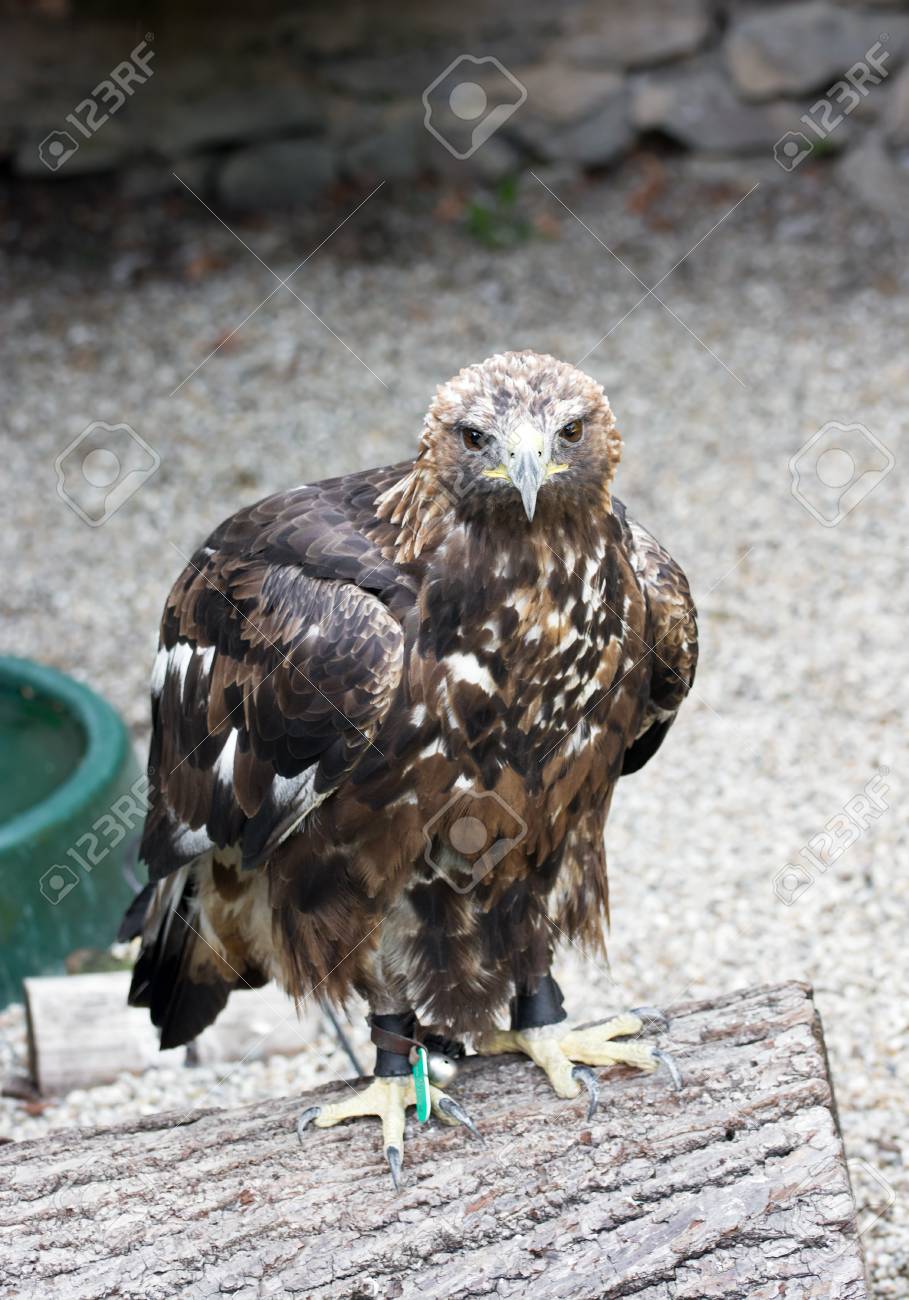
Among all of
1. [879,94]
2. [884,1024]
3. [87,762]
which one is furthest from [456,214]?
[884,1024]

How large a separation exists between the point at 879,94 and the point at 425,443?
6188mm

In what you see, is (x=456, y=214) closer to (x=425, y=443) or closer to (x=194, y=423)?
(x=194, y=423)

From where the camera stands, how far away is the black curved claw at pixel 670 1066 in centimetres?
288

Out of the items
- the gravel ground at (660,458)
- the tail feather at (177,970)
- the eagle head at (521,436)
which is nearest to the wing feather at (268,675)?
the tail feather at (177,970)

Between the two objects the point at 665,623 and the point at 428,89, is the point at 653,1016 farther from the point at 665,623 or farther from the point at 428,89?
the point at 428,89

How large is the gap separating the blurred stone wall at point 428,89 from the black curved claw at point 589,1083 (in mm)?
5956

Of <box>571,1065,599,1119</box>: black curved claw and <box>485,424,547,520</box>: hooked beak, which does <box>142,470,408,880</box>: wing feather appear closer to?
<box>485,424,547,520</box>: hooked beak

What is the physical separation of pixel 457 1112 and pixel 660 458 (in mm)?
4075

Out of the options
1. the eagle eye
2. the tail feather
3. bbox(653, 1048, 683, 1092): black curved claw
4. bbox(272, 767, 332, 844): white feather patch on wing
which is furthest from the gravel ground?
the eagle eye

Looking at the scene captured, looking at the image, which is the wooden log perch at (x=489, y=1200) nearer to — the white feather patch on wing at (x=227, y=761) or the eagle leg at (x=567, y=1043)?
the eagle leg at (x=567, y=1043)

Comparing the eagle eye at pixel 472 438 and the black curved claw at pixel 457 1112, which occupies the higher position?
the eagle eye at pixel 472 438

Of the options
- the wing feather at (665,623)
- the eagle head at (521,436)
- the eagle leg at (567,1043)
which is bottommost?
the eagle leg at (567,1043)

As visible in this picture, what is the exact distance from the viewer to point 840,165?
796 centimetres

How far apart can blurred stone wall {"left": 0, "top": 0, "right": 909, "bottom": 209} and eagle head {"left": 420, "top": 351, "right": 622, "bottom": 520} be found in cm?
577
